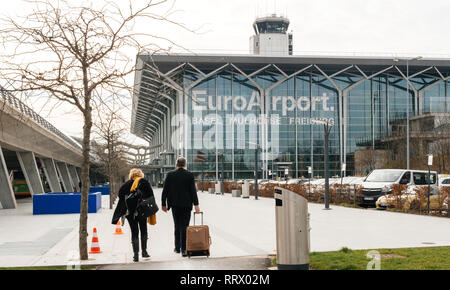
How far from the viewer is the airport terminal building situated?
80688 millimetres

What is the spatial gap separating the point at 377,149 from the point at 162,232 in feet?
237

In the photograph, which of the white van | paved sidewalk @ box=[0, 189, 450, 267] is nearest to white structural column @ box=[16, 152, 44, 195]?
paved sidewalk @ box=[0, 189, 450, 267]

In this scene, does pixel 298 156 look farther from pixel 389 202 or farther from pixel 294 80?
pixel 389 202

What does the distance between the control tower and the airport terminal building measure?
2826 cm

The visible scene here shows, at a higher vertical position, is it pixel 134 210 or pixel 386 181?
pixel 134 210

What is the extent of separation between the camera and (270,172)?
267 ft

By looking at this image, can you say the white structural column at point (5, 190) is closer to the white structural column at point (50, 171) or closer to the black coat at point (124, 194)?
the white structural column at point (50, 171)

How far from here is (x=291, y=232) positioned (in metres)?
7.58

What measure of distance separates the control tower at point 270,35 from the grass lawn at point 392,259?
10222cm

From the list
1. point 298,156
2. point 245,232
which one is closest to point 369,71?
point 298,156

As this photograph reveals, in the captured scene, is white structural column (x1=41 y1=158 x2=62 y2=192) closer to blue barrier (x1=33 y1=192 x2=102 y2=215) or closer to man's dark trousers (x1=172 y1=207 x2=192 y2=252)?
blue barrier (x1=33 y1=192 x2=102 y2=215)

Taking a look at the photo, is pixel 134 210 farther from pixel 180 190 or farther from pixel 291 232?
pixel 291 232

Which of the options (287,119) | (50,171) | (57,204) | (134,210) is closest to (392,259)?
(134,210)

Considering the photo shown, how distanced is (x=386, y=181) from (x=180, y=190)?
17.9 m
